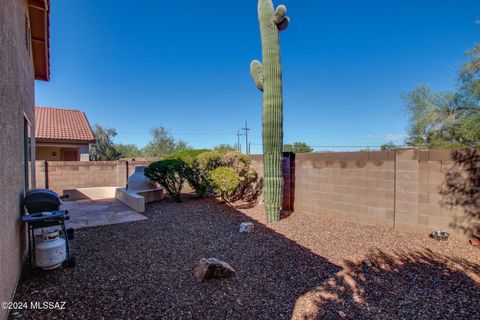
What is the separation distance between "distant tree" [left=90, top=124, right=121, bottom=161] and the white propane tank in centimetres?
3030

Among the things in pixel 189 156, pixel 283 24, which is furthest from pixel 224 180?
pixel 283 24

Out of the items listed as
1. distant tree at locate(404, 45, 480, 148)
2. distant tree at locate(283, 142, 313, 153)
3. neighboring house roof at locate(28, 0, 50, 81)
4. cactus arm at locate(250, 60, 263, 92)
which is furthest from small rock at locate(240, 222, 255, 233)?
distant tree at locate(283, 142, 313, 153)

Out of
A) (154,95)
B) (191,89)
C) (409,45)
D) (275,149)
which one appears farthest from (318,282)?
(154,95)

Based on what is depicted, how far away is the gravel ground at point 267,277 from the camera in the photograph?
2.83m

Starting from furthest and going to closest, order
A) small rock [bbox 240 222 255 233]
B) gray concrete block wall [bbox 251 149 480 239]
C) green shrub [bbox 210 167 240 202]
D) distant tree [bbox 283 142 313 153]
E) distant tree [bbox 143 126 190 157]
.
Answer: distant tree [bbox 143 126 190 157] → distant tree [bbox 283 142 313 153] → green shrub [bbox 210 167 240 202] → small rock [bbox 240 222 255 233] → gray concrete block wall [bbox 251 149 480 239]

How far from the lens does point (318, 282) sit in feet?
11.5

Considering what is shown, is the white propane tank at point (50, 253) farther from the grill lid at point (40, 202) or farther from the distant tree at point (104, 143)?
the distant tree at point (104, 143)

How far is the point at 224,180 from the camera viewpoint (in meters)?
8.02

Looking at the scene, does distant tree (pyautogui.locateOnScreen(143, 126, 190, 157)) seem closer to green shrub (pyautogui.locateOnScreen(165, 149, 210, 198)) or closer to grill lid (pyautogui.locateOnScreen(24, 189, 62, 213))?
green shrub (pyautogui.locateOnScreen(165, 149, 210, 198))

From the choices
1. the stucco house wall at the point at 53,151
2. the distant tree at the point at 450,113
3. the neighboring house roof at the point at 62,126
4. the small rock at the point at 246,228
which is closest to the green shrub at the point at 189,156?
the small rock at the point at 246,228

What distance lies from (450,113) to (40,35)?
16493mm

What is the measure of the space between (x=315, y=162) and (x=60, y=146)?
1414cm

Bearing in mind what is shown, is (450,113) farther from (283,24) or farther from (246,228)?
(246,228)

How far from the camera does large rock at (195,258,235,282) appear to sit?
3.50 metres
